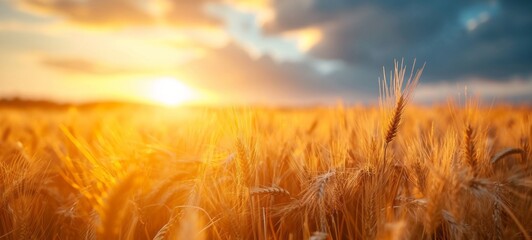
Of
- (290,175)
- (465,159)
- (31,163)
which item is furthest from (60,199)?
(465,159)

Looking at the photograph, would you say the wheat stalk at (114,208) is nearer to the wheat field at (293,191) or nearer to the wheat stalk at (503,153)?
the wheat field at (293,191)

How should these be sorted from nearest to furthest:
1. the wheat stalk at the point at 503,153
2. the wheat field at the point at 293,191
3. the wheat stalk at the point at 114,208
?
1. the wheat stalk at the point at 114,208
2. the wheat field at the point at 293,191
3. the wheat stalk at the point at 503,153

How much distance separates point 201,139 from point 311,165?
2.41 feet

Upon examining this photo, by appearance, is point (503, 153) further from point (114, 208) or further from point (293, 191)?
point (114, 208)

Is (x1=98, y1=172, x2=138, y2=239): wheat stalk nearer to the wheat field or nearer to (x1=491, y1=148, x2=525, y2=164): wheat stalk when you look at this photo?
the wheat field

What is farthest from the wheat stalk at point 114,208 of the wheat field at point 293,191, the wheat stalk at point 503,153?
the wheat stalk at point 503,153

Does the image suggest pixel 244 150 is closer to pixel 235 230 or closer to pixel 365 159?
pixel 235 230

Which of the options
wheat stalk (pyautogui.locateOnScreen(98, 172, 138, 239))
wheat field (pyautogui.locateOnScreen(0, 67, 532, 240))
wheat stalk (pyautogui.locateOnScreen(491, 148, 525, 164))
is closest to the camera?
wheat stalk (pyautogui.locateOnScreen(98, 172, 138, 239))

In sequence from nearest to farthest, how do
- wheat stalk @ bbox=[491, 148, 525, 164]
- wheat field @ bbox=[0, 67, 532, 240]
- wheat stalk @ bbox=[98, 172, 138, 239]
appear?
wheat stalk @ bbox=[98, 172, 138, 239] < wheat field @ bbox=[0, 67, 532, 240] < wheat stalk @ bbox=[491, 148, 525, 164]

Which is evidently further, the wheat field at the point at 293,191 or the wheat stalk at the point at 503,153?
the wheat stalk at the point at 503,153

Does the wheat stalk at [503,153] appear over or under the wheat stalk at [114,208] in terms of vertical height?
under

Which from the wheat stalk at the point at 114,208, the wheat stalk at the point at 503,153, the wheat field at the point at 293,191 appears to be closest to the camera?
the wheat stalk at the point at 114,208

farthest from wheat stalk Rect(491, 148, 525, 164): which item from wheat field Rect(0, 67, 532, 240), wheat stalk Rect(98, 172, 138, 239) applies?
wheat stalk Rect(98, 172, 138, 239)

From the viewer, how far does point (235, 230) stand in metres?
1.46
